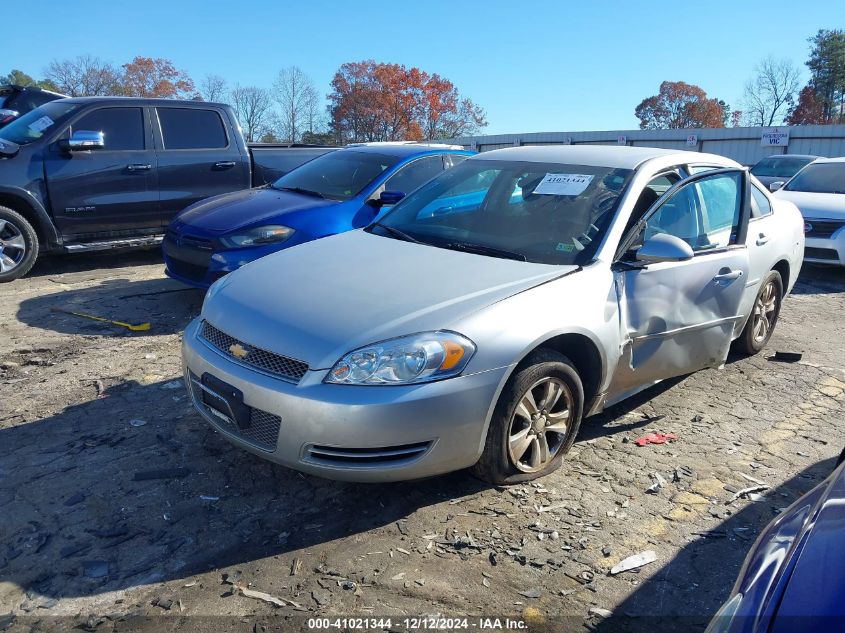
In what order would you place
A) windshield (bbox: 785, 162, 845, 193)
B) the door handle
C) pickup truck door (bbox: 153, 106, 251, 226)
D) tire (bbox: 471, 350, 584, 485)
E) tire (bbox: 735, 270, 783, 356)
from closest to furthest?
tire (bbox: 471, 350, 584, 485)
the door handle
tire (bbox: 735, 270, 783, 356)
pickup truck door (bbox: 153, 106, 251, 226)
windshield (bbox: 785, 162, 845, 193)

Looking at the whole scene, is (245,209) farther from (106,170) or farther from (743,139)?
(743,139)

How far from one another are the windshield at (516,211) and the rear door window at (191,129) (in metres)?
4.84

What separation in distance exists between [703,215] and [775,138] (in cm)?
2985

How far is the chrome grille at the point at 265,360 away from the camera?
308 cm

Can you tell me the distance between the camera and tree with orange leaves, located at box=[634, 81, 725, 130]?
6981 cm

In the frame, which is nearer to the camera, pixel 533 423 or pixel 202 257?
pixel 533 423

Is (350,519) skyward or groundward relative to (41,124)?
groundward

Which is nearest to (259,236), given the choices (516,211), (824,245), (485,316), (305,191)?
(305,191)

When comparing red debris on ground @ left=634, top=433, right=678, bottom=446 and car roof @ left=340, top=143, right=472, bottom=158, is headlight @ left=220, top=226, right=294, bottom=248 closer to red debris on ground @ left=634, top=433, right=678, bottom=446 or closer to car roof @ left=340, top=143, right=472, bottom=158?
car roof @ left=340, top=143, right=472, bottom=158

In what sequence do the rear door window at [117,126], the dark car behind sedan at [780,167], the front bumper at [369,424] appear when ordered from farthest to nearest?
the dark car behind sedan at [780,167] → the rear door window at [117,126] → the front bumper at [369,424]

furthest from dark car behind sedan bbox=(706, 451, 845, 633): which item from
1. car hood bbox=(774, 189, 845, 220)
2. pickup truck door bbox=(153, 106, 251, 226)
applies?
car hood bbox=(774, 189, 845, 220)

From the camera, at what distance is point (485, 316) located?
3225 mm

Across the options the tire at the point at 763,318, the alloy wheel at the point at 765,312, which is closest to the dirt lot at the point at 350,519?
the tire at the point at 763,318

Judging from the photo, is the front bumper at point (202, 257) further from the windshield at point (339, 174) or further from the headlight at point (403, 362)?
the headlight at point (403, 362)
